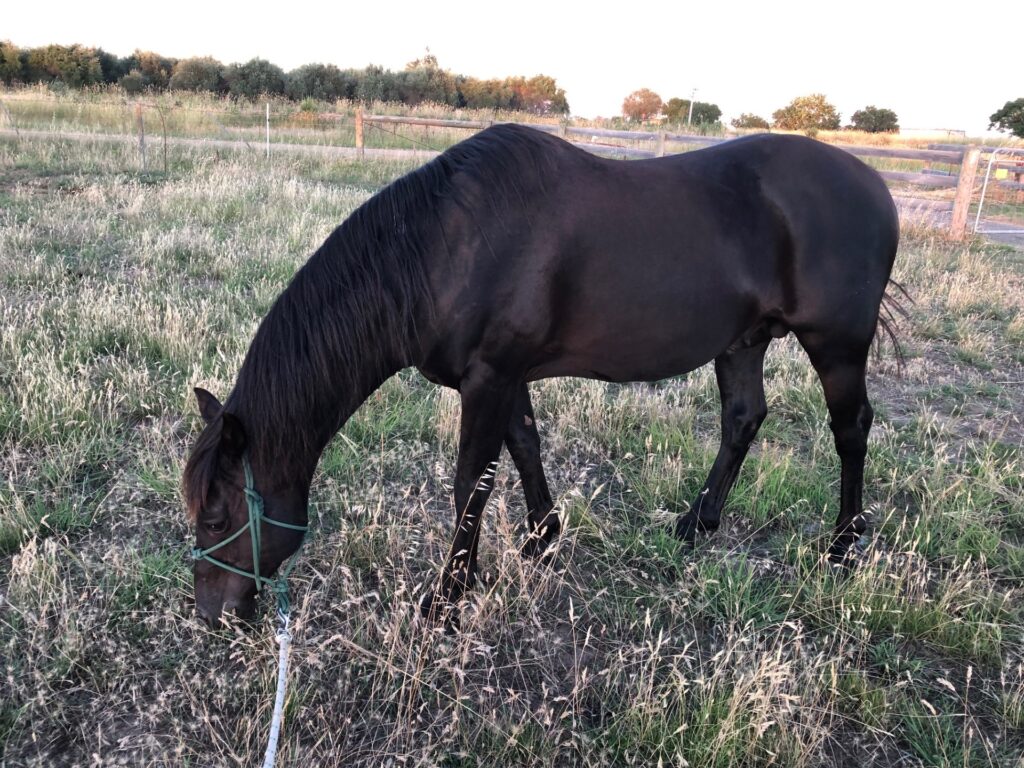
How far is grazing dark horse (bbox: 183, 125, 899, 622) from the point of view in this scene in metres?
2.24

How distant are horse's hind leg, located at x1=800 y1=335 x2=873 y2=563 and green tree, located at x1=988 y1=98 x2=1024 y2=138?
120ft

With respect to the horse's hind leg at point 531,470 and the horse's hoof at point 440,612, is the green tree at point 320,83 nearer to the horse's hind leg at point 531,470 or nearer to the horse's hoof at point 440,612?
the horse's hind leg at point 531,470

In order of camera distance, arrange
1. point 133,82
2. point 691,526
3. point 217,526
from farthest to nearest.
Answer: point 133,82 → point 691,526 → point 217,526

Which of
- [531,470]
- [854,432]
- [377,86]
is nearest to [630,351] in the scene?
[531,470]

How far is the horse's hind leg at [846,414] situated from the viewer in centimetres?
297

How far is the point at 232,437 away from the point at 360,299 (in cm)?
64

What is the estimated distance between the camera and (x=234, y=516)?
220 centimetres

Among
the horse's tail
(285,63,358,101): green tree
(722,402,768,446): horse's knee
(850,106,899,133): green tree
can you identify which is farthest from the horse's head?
(850,106,899,133): green tree

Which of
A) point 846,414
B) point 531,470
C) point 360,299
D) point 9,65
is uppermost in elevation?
point 9,65

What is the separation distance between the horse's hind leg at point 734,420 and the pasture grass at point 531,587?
0.16m

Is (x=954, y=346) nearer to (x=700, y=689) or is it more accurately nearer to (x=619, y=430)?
(x=619, y=430)

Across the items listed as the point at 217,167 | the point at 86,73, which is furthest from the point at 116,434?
the point at 86,73

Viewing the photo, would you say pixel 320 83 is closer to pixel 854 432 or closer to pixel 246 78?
pixel 246 78

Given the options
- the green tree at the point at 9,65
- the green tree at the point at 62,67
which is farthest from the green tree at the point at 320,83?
the green tree at the point at 9,65
